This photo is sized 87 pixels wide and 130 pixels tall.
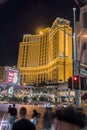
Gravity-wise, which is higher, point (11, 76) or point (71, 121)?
point (11, 76)

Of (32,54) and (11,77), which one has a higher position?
(32,54)

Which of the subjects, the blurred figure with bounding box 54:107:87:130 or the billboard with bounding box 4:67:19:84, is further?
the billboard with bounding box 4:67:19:84

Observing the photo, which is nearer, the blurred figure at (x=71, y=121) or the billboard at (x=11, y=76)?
the blurred figure at (x=71, y=121)

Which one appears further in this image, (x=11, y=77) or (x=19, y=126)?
(x=11, y=77)

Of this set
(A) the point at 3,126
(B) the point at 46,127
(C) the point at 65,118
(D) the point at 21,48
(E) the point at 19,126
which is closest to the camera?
(C) the point at 65,118

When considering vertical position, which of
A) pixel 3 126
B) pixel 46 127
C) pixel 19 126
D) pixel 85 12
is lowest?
pixel 3 126

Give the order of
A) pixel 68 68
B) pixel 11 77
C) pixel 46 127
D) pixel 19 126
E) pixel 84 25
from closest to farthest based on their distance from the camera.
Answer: pixel 19 126 < pixel 46 127 < pixel 11 77 < pixel 84 25 < pixel 68 68

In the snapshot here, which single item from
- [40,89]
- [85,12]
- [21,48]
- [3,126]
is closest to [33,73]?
[21,48]

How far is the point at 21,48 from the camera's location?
111875mm

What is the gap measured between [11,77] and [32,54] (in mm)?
65714

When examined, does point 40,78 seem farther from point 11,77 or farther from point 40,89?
point 11,77

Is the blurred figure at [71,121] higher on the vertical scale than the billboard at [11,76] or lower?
lower

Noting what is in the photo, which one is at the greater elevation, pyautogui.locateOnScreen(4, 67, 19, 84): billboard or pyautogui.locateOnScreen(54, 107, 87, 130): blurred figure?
pyautogui.locateOnScreen(4, 67, 19, 84): billboard

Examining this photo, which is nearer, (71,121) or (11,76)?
(71,121)
